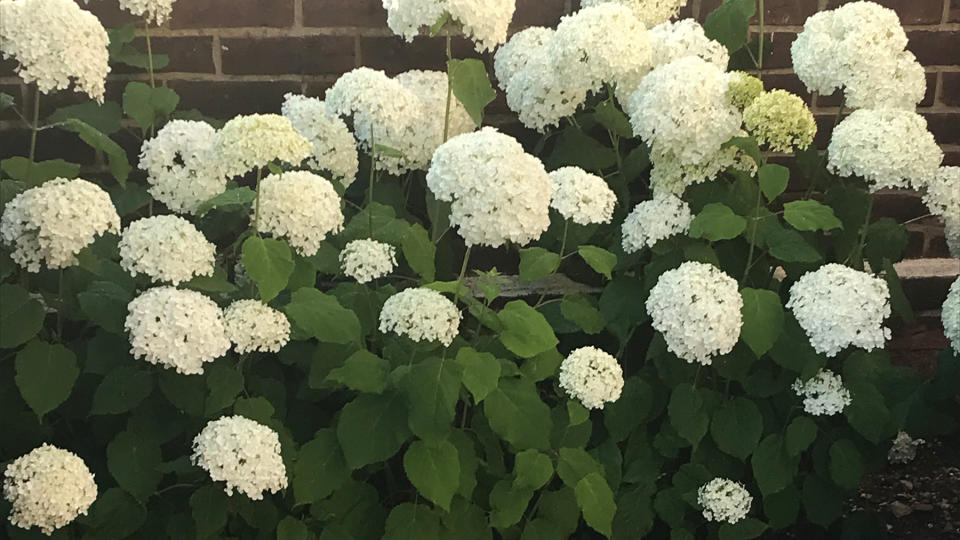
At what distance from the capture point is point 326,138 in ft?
7.09

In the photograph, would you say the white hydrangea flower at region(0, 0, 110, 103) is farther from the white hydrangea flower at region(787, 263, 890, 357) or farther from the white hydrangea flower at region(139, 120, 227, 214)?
the white hydrangea flower at region(787, 263, 890, 357)

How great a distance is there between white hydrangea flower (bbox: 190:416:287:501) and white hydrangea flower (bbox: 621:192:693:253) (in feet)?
3.04

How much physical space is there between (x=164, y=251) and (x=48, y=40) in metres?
0.45

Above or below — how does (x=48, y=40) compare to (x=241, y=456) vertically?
above

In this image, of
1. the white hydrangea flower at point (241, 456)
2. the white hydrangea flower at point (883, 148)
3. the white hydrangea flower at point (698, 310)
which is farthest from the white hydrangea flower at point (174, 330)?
the white hydrangea flower at point (883, 148)

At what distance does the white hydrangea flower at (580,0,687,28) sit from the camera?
2354mm

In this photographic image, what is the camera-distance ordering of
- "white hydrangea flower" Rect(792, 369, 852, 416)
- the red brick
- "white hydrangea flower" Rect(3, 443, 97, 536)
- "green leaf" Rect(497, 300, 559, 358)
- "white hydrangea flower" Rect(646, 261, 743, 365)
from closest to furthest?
"white hydrangea flower" Rect(3, 443, 97, 536) < "green leaf" Rect(497, 300, 559, 358) < "white hydrangea flower" Rect(646, 261, 743, 365) < "white hydrangea flower" Rect(792, 369, 852, 416) < the red brick

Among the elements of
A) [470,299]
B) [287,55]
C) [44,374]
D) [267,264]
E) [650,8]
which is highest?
[650,8]

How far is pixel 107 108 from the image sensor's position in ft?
7.39

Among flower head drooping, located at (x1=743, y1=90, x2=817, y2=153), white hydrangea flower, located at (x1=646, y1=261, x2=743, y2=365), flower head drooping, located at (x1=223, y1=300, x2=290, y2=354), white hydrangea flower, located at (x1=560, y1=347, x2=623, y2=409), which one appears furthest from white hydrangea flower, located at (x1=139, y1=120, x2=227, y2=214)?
flower head drooping, located at (x1=743, y1=90, x2=817, y2=153)

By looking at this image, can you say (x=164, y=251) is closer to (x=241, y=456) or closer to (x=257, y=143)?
(x=257, y=143)

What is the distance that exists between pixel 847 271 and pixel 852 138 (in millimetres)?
288

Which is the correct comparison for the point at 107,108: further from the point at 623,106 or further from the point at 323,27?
the point at 623,106

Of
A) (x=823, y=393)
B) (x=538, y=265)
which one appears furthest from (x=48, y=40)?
(x=823, y=393)
